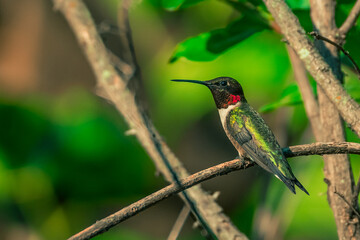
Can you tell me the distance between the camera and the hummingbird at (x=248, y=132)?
1.94m

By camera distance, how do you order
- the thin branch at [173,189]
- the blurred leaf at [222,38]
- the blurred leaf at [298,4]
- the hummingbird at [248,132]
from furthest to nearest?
the blurred leaf at [298,4], the hummingbird at [248,132], the blurred leaf at [222,38], the thin branch at [173,189]

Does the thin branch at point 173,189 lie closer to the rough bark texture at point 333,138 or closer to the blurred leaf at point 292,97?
the rough bark texture at point 333,138

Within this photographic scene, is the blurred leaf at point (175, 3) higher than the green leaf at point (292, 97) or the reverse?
higher

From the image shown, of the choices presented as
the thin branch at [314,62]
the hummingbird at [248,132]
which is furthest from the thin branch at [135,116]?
the thin branch at [314,62]

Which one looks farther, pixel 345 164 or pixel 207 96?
pixel 207 96

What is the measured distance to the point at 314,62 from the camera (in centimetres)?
154

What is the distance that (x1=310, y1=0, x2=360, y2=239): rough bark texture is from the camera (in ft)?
5.31

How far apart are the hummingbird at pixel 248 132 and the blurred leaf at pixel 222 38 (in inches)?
13.2

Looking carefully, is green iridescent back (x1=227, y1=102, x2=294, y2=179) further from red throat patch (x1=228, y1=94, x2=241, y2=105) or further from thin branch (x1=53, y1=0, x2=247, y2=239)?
thin branch (x1=53, y1=0, x2=247, y2=239)

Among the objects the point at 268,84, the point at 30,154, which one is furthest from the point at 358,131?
the point at 30,154

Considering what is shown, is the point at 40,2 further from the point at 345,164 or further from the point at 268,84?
the point at 345,164

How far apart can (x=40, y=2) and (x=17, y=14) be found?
305 millimetres

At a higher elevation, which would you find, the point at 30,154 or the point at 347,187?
the point at 30,154

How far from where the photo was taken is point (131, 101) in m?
2.23
